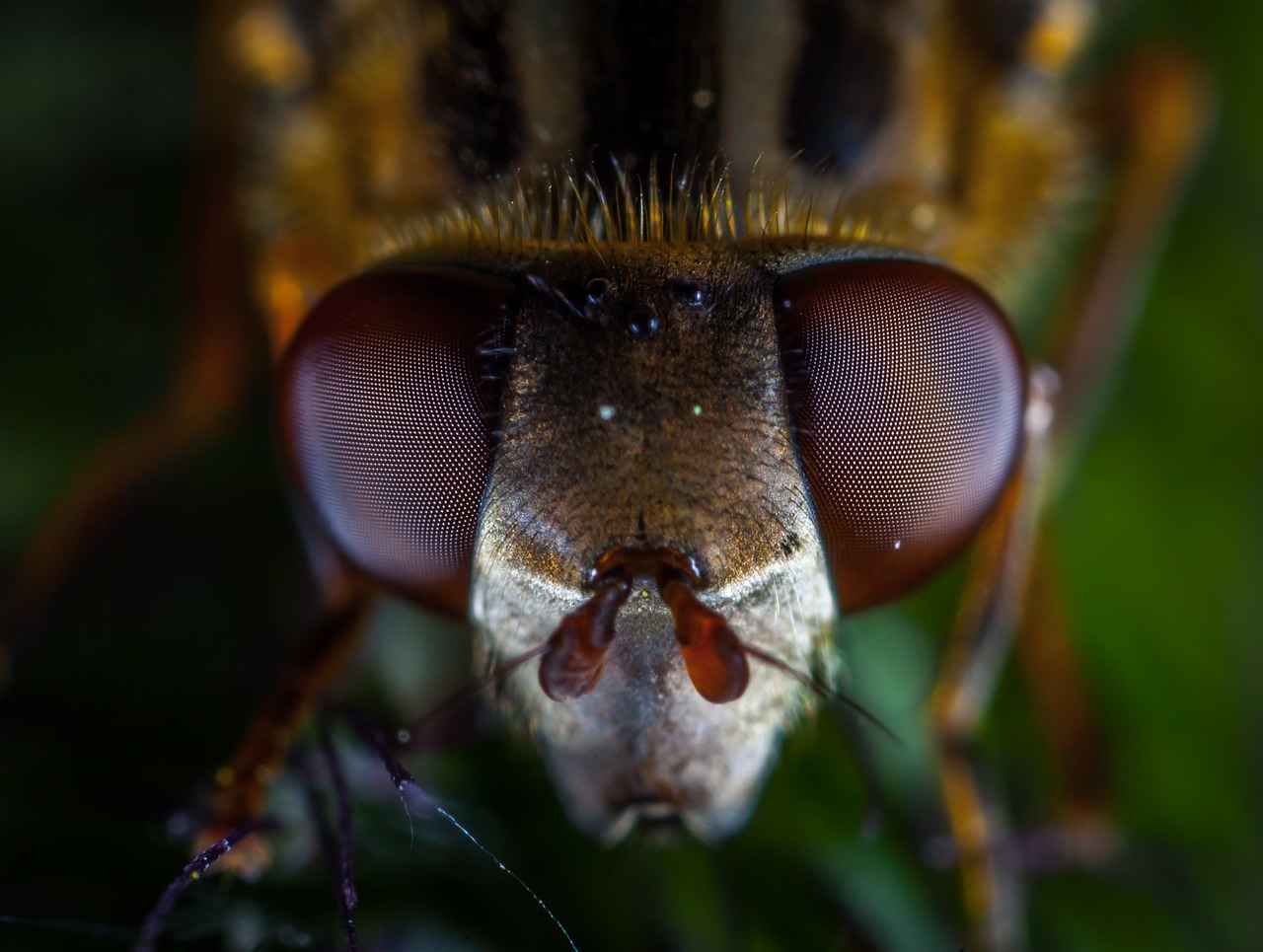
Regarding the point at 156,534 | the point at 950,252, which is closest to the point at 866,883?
the point at 950,252

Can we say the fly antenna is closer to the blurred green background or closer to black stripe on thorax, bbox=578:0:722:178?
the blurred green background

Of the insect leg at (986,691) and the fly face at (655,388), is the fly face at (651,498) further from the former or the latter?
the insect leg at (986,691)

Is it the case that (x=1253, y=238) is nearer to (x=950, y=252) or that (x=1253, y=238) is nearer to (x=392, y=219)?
(x=950, y=252)

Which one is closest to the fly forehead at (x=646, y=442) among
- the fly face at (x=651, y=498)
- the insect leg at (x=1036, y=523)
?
the fly face at (x=651, y=498)

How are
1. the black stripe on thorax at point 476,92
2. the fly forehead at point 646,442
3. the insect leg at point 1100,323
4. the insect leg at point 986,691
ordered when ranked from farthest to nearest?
the insect leg at point 1100,323
the insect leg at point 986,691
the black stripe on thorax at point 476,92
the fly forehead at point 646,442

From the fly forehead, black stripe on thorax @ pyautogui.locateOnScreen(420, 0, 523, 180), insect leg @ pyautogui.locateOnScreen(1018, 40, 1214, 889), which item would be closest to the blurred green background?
insect leg @ pyautogui.locateOnScreen(1018, 40, 1214, 889)

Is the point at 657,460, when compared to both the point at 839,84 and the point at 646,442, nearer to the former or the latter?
the point at 646,442
